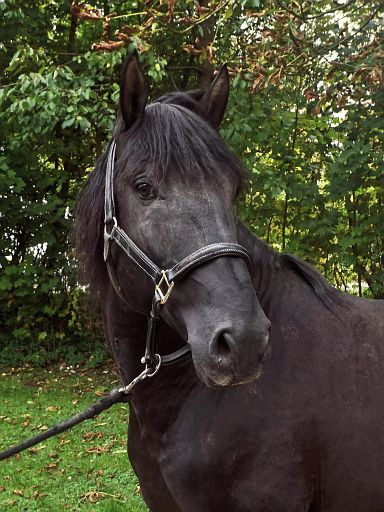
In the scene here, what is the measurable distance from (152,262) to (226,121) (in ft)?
18.2

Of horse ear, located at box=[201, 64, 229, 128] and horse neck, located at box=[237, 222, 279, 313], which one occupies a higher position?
horse ear, located at box=[201, 64, 229, 128]

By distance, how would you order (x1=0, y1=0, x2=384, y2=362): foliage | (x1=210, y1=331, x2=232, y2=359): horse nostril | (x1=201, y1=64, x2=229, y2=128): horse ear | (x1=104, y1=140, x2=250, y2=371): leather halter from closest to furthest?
(x1=210, y1=331, x2=232, y2=359): horse nostril
(x1=104, y1=140, x2=250, y2=371): leather halter
(x1=201, y1=64, x2=229, y2=128): horse ear
(x1=0, y1=0, x2=384, y2=362): foliage

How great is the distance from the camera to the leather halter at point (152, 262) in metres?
1.82

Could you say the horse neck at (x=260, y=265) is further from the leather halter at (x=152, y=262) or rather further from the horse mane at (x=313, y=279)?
the leather halter at (x=152, y=262)

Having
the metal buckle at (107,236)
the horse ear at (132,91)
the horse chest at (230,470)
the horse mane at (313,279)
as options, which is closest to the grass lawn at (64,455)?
the horse chest at (230,470)

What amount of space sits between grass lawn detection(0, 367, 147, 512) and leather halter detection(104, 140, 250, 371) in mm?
2908

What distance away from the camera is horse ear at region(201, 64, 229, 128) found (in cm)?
228

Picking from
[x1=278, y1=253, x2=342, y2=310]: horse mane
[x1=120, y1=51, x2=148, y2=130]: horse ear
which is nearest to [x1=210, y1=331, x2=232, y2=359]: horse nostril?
[x1=278, y1=253, x2=342, y2=310]: horse mane

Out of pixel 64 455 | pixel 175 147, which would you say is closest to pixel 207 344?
pixel 175 147

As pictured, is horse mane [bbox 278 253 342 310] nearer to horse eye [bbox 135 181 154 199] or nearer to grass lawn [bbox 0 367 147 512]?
horse eye [bbox 135 181 154 199]

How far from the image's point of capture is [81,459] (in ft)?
18.8

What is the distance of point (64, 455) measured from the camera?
586cm

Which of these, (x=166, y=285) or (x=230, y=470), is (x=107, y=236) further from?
(x=230, y=470)

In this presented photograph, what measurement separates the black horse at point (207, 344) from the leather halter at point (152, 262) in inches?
0.8
